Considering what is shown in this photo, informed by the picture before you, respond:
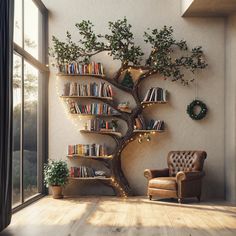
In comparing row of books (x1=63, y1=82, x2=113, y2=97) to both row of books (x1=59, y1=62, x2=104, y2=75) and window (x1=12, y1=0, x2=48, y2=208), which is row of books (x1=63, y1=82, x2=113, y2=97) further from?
window (x1=12, y1=0, x2=48, y2=208)

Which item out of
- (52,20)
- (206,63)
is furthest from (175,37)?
(52,20)

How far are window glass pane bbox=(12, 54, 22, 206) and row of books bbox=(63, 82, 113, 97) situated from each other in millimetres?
1666

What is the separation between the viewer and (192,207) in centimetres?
782

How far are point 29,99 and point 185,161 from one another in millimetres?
3198

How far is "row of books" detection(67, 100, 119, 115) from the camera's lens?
29.9 ft

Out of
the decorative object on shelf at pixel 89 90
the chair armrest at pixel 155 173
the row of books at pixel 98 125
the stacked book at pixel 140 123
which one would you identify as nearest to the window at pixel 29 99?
the decorative object on shelf at pixel 89 90

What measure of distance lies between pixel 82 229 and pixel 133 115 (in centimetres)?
371

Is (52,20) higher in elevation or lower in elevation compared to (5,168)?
higher

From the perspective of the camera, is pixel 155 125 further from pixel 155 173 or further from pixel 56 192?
pixel 56 192

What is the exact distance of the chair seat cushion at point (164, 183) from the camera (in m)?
8.31

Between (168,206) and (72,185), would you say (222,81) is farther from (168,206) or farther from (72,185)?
(72,185)

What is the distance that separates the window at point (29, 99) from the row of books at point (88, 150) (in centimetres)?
61

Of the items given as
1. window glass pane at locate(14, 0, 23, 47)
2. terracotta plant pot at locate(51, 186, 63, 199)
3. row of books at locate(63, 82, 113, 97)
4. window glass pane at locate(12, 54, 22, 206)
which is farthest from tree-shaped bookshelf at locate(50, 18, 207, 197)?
window glass pane at locate(12, 54, 22, 206)

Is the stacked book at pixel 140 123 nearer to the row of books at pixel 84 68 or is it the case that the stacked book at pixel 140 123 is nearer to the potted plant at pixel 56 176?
the row of books at pixel 84 68
